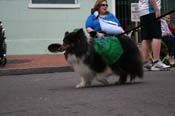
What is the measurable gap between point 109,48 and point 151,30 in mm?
2969

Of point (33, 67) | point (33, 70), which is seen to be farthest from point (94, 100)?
point (33, 67)

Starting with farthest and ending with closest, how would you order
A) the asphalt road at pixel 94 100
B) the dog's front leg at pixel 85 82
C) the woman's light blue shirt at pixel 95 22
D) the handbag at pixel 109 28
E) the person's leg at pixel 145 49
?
Answer: the person's leg at pixel 145 49 < the woman's light blue shirt at pixel 95 22 < the handbag at pixel 109 28 < the dog's front leg at pixel 85 82 < the asphalt road at pixel 94 100

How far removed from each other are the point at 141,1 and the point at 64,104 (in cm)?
540

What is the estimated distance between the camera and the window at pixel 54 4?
1881cm

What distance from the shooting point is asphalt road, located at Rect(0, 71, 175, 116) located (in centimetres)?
611

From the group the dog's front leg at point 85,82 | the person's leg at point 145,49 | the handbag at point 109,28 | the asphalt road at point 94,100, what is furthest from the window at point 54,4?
the dog's front leg at point 85,82

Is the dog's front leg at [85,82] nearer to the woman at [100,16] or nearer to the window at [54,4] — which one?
the woman at [100,16]

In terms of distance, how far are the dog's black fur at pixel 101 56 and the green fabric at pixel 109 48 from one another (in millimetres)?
61

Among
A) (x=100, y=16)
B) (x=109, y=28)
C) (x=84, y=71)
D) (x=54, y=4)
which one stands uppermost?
(x=100, y=16)

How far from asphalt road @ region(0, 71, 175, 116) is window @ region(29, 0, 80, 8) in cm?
950

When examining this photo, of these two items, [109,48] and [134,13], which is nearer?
[109,48]

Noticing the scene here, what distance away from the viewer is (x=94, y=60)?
8484 mm

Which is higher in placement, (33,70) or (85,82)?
(85,82)

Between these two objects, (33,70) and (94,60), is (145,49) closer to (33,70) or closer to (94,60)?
(33,70)
